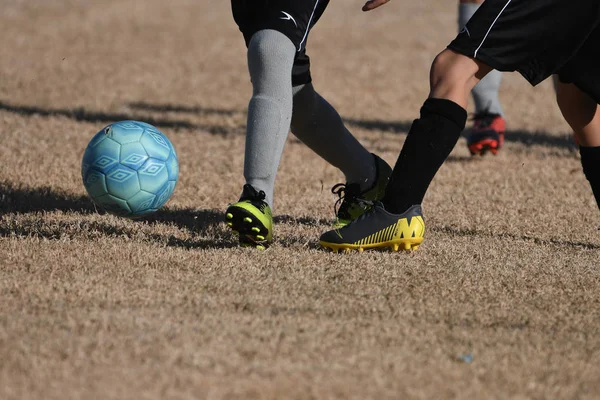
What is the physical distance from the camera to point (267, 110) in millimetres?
3850

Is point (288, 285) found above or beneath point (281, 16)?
beneath

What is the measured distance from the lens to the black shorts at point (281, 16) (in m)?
3.81

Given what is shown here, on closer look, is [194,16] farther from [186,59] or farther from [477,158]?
[477,158]

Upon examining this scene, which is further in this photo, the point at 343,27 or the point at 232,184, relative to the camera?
the point at 343,27

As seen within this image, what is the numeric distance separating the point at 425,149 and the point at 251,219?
0.73m

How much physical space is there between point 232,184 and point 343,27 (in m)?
9.57

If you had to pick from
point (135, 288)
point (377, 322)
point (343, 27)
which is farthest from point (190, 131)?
point (343, 27)

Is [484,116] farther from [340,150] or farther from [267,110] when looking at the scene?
[267,110]

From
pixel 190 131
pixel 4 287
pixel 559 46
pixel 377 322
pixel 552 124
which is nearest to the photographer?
pixel 377 322

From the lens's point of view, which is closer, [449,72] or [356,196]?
[449,72]

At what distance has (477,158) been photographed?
6.50m

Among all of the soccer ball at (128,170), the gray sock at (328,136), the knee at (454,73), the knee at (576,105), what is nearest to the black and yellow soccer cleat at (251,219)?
the soccer ball at (128,170)

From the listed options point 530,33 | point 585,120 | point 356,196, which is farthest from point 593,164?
point 356,196

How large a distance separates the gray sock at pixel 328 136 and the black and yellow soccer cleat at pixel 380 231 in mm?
770
